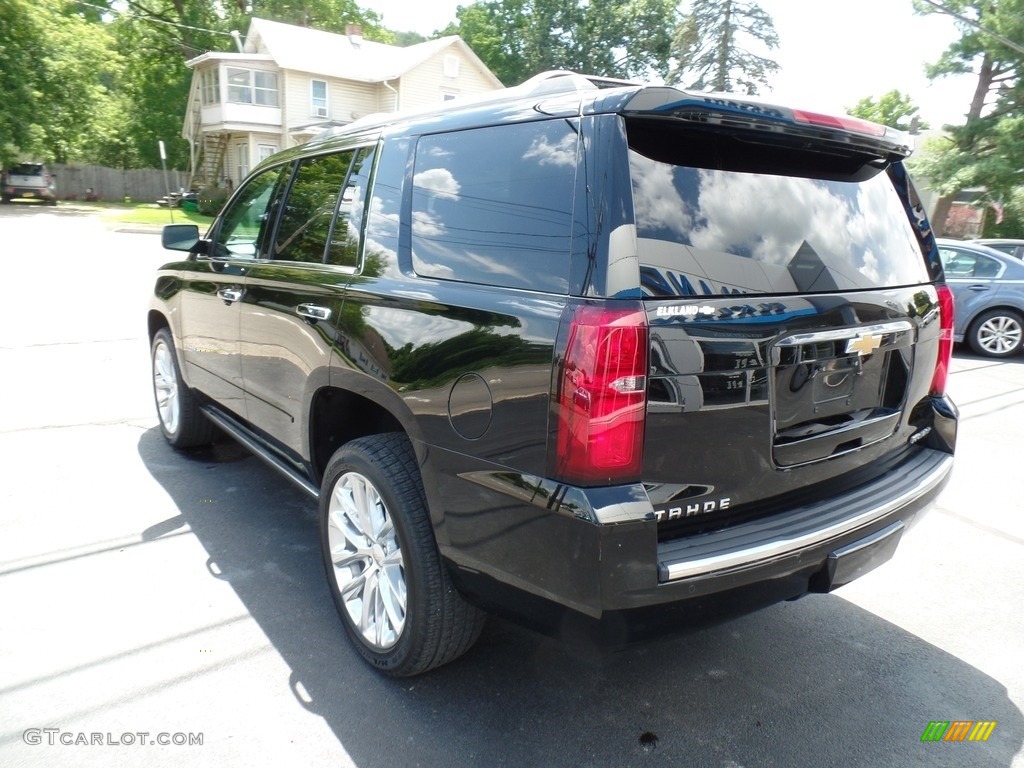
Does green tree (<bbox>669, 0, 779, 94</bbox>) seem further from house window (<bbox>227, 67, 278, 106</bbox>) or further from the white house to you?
house window (<bbox>227, 67, 278, 106</bbox>)

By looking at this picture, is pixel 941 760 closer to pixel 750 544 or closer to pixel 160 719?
pixel 750 544

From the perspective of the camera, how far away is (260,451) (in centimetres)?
395

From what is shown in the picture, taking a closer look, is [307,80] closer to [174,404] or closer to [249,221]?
[174,404]

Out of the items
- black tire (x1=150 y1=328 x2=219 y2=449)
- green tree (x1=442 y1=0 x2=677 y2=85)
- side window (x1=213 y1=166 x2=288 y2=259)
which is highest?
green tree (x1=442 y1=0 x2=677 y2=85)

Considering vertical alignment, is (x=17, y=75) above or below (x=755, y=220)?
above

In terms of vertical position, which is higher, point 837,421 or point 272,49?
point 272,49

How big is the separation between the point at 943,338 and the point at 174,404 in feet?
14.8

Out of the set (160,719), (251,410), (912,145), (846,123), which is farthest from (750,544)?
(251,410)

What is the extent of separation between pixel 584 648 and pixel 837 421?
1.13m

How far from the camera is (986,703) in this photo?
2842mm

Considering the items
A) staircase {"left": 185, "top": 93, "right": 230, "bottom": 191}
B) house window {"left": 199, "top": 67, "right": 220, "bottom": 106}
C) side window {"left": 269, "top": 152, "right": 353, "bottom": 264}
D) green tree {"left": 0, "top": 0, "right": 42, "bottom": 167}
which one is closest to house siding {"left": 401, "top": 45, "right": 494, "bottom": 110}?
house window {"left": 199, "top": 67, "right": 220, "bottom": 106}

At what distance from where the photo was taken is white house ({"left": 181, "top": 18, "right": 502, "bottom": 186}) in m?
35.7

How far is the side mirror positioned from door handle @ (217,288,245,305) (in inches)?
25.4

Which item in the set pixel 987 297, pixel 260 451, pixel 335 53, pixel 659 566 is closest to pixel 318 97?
pixel 335 53
